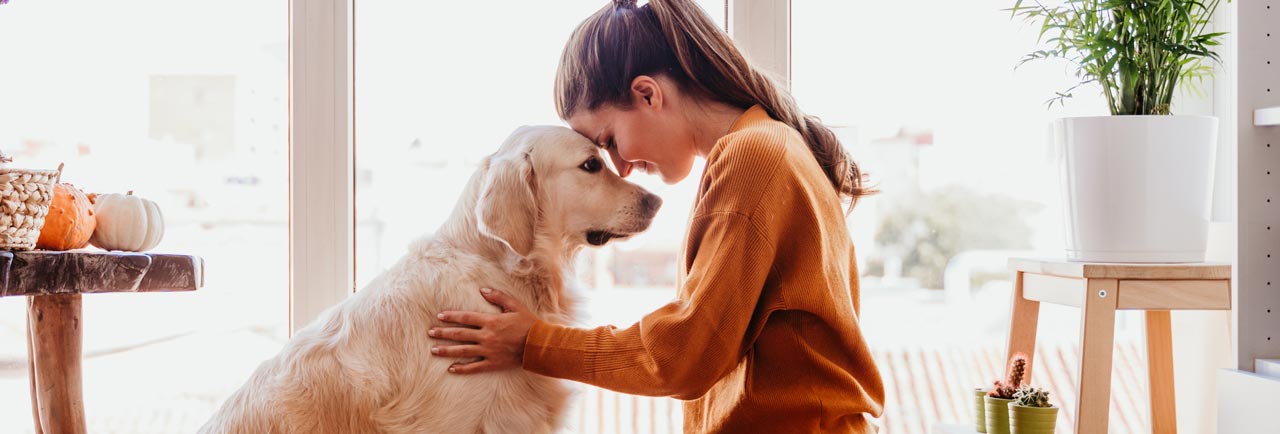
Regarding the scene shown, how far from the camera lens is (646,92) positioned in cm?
141

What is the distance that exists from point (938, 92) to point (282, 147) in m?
1.61

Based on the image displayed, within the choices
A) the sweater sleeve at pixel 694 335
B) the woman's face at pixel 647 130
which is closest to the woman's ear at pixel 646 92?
the woman's face at pixel 647 130

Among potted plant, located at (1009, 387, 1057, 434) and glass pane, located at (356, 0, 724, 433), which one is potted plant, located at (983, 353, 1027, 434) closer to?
potted plant, located at (1009, 387, 1057, 434)

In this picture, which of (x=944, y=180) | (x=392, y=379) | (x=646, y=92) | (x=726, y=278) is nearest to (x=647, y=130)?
(x=646, y=92)

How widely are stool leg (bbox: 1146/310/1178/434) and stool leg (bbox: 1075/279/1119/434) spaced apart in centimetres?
33

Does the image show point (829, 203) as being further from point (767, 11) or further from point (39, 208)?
point (39, 208)

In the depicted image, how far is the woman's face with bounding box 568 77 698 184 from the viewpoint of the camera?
4.66 ft

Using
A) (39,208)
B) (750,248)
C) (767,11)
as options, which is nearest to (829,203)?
(750,248)

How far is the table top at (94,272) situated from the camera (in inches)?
55.7

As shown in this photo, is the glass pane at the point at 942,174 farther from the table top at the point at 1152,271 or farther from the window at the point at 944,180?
the table top at the point at 1152,271

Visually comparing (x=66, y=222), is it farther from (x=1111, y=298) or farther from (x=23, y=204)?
(x=1111, y=298)

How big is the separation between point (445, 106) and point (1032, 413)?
1.46 m

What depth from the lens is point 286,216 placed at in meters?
2.21

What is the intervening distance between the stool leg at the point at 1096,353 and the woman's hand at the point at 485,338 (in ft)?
3.32
